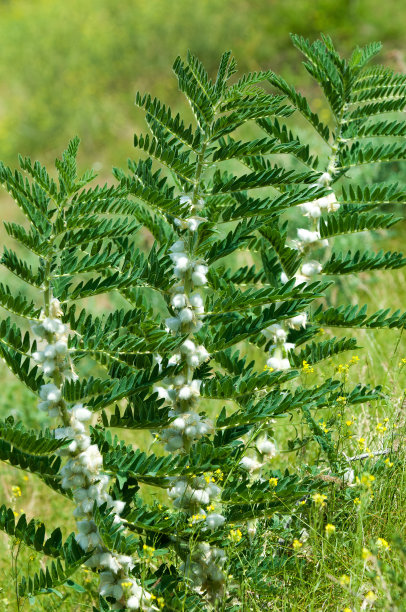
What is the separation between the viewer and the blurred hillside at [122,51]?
439 inches

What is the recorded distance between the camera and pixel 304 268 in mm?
2031

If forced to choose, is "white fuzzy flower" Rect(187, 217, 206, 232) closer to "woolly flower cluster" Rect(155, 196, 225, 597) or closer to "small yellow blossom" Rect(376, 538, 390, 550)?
"woolly flower cluster" Rect(155, 196, 225, 597)

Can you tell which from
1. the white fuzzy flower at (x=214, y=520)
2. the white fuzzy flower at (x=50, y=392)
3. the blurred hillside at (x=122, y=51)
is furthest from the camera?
the blurred hillside at (x=122, y=51)

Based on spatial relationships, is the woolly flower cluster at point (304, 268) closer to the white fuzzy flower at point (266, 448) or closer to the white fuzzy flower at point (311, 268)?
the white fuzzy flower at point (311, 268)

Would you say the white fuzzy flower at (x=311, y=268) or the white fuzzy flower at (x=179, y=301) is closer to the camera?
the white fuzzy flower at (x=179, y=301)

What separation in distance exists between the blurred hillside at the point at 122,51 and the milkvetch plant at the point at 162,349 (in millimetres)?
8924

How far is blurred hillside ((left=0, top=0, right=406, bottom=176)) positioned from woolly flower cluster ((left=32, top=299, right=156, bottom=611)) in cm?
928

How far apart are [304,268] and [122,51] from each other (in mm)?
12276

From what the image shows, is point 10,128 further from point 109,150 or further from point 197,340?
point 197,340

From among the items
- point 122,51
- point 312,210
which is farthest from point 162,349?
point 122,51

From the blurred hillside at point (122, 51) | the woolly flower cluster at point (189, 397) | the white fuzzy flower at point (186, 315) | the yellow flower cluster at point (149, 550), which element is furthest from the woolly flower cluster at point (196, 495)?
the blurred hillside at point (122, 51)

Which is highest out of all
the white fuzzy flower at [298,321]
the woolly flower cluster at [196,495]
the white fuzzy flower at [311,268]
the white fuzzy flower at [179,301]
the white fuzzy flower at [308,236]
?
the white fuzzy flower at [308,236]

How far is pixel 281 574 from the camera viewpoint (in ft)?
6.70

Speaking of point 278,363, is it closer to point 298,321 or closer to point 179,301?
point 298,321
